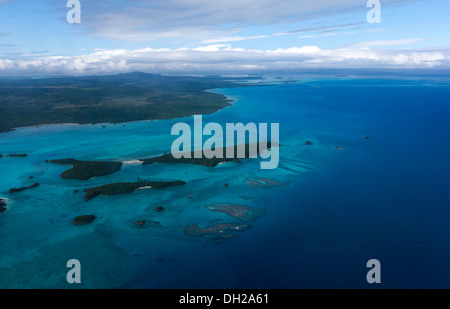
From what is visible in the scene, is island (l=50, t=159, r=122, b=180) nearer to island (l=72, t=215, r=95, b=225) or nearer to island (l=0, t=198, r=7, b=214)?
island (l=0, t=198, r=7, b=214)

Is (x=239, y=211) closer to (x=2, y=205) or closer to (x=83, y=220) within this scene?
(x=83, y=220)

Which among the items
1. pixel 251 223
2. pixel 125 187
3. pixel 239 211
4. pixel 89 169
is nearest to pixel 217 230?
pixel 251 223

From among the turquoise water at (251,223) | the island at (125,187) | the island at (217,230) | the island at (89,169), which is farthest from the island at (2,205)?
the island at (217,230)

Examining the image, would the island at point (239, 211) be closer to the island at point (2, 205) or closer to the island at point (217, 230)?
the island at point (217, 230)

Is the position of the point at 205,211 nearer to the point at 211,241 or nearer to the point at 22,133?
the point at 211,241

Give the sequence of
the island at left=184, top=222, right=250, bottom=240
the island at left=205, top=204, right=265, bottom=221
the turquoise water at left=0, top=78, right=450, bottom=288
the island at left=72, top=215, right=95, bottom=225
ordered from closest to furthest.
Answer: the turquoise water at left=0, top=78, right=450, bottom=288
the island at left=184, top=222, right=250, bottom=240
the island at left=72, top=215, right=95, bottom=225
the island at left=205, top=204, right=265, bottom=221

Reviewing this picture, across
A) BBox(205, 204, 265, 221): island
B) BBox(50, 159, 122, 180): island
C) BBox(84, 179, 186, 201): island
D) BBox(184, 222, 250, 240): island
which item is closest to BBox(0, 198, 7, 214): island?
BBox(50, 159, 122, 180): island
